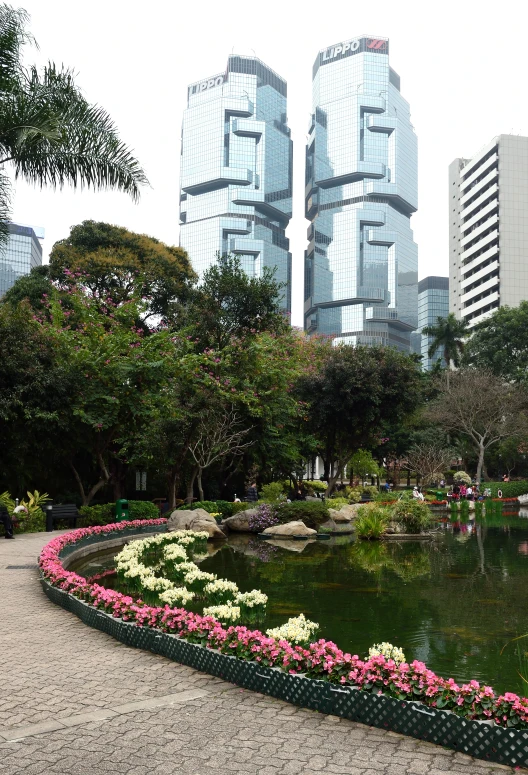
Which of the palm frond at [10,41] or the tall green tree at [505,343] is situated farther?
the tall green tree at [505,343]

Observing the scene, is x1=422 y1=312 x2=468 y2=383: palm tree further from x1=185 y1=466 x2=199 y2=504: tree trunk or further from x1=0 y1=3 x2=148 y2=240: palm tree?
x1=0 y1=3 x2=148 y2=240: palm tree

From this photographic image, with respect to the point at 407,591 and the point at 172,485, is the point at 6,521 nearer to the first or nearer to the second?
the point at 172,485

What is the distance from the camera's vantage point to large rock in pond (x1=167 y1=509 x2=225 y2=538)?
2266cm

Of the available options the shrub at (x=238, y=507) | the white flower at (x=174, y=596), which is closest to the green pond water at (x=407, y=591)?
the white flower at (x=174, y=596)

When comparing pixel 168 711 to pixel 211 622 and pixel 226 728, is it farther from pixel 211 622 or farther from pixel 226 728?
pixel 211 622

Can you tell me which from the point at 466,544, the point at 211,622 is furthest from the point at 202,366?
the point at 211,622

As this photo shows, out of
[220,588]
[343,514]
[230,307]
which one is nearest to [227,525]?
[343,514]

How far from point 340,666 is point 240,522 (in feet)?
62.7

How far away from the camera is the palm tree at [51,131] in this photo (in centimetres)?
1504

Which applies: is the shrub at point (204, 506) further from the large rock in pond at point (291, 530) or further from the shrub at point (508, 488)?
the shrub at point (508, 488)

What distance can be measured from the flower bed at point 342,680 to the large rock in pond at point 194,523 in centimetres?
1365

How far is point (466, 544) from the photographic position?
2156cm

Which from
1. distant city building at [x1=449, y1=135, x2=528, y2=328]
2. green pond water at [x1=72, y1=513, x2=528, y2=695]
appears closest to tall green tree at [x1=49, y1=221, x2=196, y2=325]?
green pond water at [x1=72, y1=513, x2=528, y2=695]

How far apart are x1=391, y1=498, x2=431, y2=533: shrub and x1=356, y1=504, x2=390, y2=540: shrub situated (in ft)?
1.22
